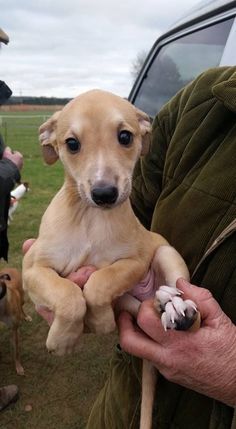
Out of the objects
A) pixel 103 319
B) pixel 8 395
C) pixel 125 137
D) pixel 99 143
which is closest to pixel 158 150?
pixel 125 137

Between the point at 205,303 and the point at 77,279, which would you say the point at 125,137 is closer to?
the point at 77,279

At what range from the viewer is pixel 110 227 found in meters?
1.75

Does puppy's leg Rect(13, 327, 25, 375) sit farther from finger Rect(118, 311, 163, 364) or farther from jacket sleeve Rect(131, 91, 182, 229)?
finger Rect(118, 311, 163, 364)

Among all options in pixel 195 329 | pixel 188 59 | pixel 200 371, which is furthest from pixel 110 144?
pixel 188 59

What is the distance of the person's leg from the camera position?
169 cm

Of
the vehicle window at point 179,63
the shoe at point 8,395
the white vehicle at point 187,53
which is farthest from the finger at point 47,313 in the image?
the shoe at point 8,395

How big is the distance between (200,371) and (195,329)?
11 centimetres

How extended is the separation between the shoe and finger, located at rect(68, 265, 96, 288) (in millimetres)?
2476

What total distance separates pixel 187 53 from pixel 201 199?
266 cm

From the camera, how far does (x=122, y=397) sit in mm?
1742

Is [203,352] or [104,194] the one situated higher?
[104,194]

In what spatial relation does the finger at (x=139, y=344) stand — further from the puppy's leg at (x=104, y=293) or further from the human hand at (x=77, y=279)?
the human hand at (x=77, y=279)

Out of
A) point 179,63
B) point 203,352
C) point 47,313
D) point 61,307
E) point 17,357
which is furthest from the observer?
point 17,357

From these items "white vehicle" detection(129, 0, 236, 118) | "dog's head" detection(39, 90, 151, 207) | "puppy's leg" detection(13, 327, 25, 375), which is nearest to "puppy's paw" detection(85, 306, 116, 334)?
"dog's head" detection(39, 90, 151, 207)
